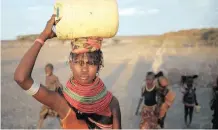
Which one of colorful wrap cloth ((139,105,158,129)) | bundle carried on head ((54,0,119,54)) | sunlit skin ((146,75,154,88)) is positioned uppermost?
bundle carried on head ((54,0,119,54))

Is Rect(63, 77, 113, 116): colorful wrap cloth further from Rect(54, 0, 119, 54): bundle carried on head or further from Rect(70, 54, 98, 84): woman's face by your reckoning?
Rect(54, 0, 119, 54): bundle carried on head

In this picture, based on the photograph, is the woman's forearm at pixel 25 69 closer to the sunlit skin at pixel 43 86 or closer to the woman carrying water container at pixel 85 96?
the sunlit skin at pixel 43 86

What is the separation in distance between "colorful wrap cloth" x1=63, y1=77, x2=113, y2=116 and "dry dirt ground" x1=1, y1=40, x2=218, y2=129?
4856 millimetres

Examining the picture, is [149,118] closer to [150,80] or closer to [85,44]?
[150,80]

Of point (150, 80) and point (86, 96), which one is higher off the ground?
point (86, 96)

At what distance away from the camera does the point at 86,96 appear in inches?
109

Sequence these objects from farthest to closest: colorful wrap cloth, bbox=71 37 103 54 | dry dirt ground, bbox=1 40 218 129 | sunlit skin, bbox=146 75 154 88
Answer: dry dirt ground, bbox=1 40 218 129
sunlit skin, bbox=146 75 154 88
colorful wrap cloth, bbox=71 37 103 54

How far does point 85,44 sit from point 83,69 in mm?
173

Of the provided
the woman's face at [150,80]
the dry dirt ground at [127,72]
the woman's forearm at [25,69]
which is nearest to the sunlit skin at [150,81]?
the woman's face at [150,80]

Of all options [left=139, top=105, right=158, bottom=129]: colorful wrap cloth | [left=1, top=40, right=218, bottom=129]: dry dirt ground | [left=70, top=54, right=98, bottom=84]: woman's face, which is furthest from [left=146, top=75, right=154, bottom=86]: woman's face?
[left=70, top=54, right=98, bottom=84]: woman's face

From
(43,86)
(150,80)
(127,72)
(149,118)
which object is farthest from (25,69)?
(127,72)

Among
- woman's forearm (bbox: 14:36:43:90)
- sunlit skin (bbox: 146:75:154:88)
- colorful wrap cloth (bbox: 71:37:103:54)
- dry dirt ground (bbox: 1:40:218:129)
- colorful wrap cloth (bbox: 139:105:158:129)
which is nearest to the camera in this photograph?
woman's forearm (bbox: 14:36:43:90)

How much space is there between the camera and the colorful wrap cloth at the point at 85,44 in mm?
2711

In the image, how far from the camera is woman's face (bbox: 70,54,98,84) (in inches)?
109
